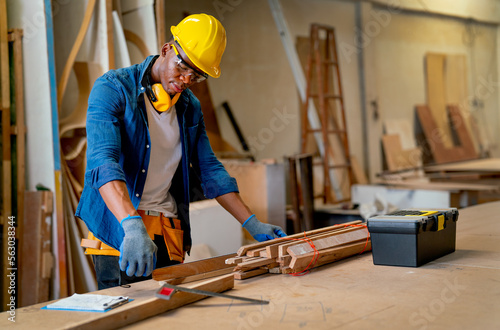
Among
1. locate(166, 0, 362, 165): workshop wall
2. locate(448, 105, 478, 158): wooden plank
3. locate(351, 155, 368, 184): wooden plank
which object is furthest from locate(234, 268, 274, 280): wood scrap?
locate(448, 105, 478, 158): wooden plank

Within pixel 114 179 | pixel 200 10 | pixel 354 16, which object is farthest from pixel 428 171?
pixel 114 179

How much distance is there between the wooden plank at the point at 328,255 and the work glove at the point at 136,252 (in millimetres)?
486

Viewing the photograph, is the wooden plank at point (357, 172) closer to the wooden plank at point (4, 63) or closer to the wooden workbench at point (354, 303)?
the wooden plank at point (4, 63)

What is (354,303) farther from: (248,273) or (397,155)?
(397,155)

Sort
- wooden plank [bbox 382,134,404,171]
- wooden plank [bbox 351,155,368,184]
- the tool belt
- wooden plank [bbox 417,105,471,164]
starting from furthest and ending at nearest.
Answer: wooden plank [bbox 417,105,471,164]
wooden plank [bbox 382,134,404,171]
wooden plank [bbox 351,155,368,184]
the tool belt

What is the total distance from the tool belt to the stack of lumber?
1.13 feet

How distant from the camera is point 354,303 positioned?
144cm

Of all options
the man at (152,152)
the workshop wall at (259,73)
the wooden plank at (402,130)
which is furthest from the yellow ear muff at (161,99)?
the wooden plank at (402,130)

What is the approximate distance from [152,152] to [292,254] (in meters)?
0.70

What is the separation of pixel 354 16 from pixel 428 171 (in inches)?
106

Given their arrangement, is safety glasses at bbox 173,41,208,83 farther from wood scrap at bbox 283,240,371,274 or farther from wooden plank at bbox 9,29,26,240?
wooden plank at bbox 9,29,26,240

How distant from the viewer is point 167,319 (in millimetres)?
1363

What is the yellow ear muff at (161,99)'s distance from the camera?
79.7 inches

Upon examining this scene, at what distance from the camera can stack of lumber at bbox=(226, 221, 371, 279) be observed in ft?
5.88
